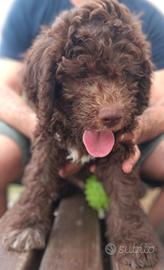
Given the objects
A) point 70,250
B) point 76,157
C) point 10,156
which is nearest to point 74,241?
point 70,250

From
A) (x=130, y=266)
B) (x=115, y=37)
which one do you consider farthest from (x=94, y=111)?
(x=130, y=266)

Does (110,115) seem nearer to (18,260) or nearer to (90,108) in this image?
(90,108)

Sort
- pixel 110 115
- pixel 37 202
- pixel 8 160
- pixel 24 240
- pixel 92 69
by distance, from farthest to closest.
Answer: pixel 8 160 < pixel 37 202 < pixel 24 240 < pixel 92 69 < pixel 110 115

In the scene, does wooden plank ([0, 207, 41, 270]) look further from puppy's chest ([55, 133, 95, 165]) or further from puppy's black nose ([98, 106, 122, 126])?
puppy's black nose ([98, 106, 122, 126])

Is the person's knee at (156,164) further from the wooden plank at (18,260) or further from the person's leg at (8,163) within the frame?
the wooden plank at (18,260)

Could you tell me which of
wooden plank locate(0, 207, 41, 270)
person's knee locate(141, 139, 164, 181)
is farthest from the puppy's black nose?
person's knee locate(141, 139, 164, 181)
